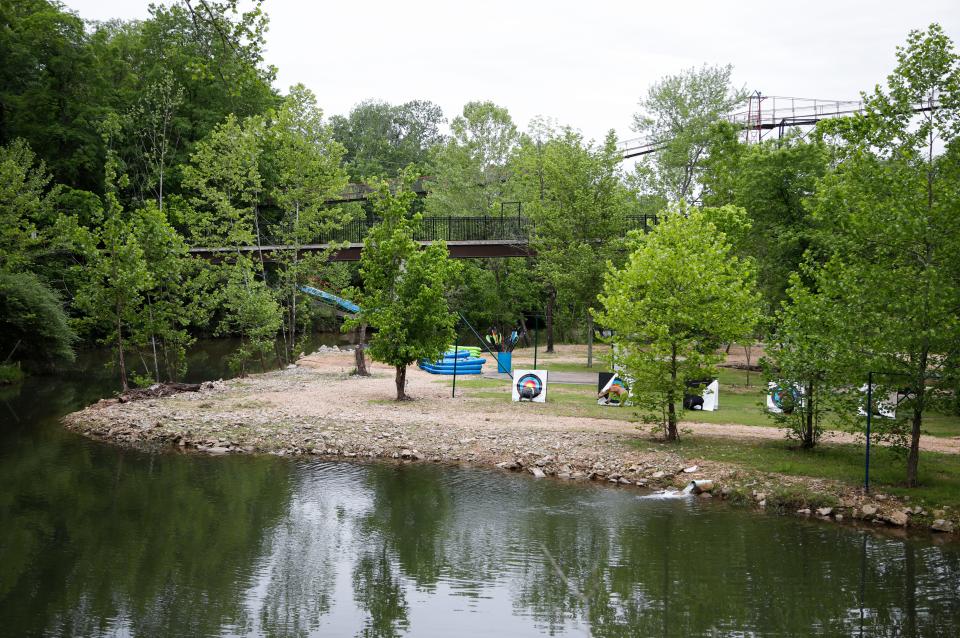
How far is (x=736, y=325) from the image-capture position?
1969 centimetres

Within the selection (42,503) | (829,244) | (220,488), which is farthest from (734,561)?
(42,503)

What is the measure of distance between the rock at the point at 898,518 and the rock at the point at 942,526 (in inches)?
16.9

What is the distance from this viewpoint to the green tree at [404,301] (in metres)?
25.5

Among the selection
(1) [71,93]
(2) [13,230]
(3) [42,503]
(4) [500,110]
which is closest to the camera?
(3) [42,503]

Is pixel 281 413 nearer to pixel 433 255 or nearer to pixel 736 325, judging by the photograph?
pixel 433 255

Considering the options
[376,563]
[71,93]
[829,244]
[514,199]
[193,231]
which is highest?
[71,93]

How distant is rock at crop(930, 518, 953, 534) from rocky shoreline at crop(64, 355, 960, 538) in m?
0.02

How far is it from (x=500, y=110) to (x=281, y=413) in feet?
126

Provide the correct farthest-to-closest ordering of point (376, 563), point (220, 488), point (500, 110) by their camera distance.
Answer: point (500, 110)
point (220, 488)
point (376, 563)

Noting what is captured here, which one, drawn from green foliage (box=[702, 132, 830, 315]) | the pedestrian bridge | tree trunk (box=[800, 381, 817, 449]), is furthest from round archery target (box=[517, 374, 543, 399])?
the pedestrian bridge

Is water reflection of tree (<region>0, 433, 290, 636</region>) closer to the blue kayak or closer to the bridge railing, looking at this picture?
the blue kayak

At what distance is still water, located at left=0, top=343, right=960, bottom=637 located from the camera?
1037cm

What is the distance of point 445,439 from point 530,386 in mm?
6006

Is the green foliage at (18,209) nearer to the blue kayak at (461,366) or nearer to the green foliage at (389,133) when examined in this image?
the blue kayak at (461,366)
